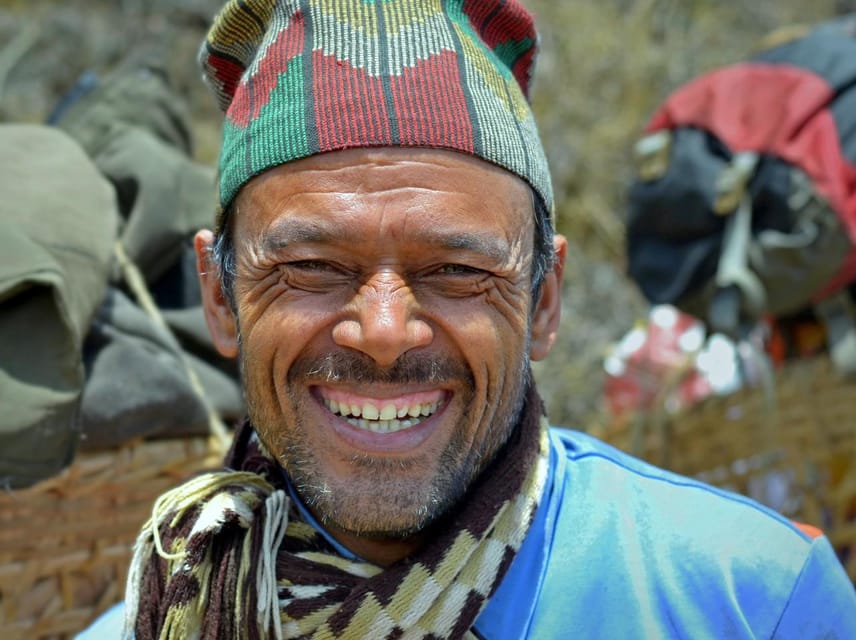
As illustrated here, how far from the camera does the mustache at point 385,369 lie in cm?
157

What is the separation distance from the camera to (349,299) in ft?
5.20

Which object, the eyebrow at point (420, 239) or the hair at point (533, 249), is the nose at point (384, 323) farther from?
the hair at point (533, 249)

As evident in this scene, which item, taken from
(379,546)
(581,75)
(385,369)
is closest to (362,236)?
(385,369)

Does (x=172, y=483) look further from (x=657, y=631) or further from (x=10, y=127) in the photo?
(x=657, y=631)

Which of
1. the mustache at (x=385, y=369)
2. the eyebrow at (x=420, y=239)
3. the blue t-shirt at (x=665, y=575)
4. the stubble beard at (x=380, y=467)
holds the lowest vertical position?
the blue t-shirt at (x=665, y=575)

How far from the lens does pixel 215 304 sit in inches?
73.5

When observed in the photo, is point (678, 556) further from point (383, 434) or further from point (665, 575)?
point (383, 434)

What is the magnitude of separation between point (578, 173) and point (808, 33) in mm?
3310

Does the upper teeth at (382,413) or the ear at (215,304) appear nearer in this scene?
the upper teeth at (382,413)

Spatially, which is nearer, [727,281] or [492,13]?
[492,13]

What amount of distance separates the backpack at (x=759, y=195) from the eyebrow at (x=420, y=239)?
169 cm

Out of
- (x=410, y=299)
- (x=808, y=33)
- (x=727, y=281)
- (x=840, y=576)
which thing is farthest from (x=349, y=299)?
(x=808, y=33)

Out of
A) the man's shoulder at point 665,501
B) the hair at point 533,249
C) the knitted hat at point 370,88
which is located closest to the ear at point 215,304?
the hair at point 533,249

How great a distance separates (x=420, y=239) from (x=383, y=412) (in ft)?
0.85
